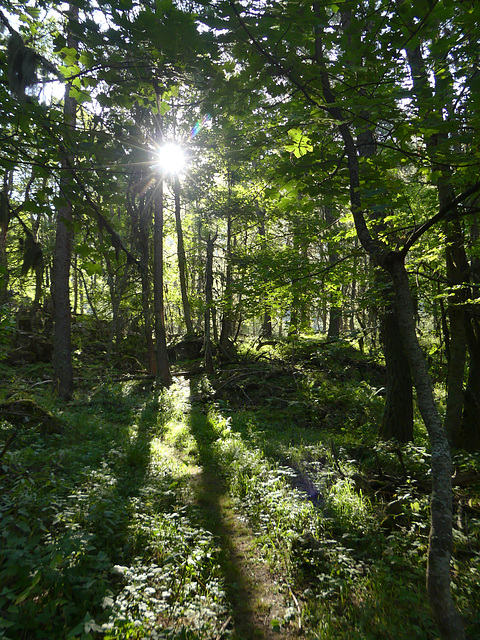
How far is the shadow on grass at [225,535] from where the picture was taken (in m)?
3.38

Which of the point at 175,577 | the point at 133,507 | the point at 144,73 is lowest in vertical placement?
the point at 175,577

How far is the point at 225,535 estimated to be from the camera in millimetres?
4660

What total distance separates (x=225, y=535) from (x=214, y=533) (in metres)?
0.16

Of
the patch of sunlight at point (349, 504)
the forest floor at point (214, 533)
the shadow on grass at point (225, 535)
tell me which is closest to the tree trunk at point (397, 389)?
the forest floor at point (214, 533)

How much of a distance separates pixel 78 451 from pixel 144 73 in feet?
20.3

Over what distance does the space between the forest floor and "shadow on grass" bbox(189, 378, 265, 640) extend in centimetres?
2

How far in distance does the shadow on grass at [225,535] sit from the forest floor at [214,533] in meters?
0.02

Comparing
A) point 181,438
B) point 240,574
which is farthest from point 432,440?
point 181,438

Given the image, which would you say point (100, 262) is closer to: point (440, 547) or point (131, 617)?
point (131, 617)

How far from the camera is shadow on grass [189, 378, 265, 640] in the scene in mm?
3377

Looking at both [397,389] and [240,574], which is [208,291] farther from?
[240,574]

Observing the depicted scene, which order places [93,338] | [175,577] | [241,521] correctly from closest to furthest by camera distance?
1. [175,577]
2. [241,521]
3. [93,338]

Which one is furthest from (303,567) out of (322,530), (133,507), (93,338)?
(93,338)

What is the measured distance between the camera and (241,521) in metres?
5.02
